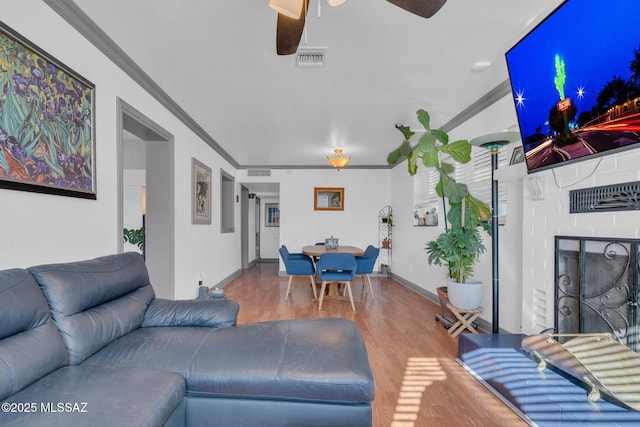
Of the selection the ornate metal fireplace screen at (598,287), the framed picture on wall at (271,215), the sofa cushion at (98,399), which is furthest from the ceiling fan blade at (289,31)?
the framed picture on wall at (271,215)

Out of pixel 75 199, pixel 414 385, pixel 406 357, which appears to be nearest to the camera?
pixel 75 199

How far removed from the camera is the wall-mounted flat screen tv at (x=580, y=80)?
49.3 inches

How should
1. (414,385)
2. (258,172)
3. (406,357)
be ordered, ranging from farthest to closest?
(258,172)
(406,357)
(414,385)

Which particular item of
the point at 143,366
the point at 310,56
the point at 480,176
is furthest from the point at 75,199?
the point at 480,176

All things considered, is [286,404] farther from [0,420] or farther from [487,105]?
[487,105]

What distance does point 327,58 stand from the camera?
219 centimetres

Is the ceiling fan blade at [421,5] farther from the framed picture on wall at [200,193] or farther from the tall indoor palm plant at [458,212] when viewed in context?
the framed picture on wall at [200,193]

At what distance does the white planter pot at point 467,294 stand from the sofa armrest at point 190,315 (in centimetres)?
208

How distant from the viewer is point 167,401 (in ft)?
3.52

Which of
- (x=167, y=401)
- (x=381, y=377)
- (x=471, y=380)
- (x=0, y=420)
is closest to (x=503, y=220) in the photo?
(x=471, y=380)

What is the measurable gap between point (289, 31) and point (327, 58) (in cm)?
85

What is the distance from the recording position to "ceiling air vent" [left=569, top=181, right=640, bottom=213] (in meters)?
1.47

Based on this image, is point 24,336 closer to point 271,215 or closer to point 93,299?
point 93,299

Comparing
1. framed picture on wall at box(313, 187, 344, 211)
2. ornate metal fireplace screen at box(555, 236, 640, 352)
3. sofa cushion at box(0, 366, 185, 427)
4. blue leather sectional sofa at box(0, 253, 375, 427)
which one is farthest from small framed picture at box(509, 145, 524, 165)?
framed picture on wall at box(313, 187, 344, 211)
